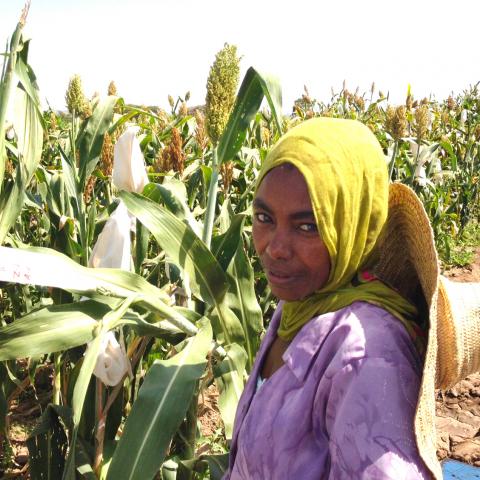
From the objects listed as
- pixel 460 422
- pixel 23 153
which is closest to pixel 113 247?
pixel 23 153

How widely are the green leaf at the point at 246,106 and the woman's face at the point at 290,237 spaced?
500 millimetres

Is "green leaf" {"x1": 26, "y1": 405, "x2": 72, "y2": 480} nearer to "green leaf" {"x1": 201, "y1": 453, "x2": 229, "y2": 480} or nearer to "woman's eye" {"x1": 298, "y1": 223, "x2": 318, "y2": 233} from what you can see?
"green leaf" {"x1": 201, "y1": 453, "x2": 229, "y2": 480}

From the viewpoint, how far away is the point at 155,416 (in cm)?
105

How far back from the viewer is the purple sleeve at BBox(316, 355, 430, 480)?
674 millimetres

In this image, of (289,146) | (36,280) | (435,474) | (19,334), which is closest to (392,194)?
(289,146)

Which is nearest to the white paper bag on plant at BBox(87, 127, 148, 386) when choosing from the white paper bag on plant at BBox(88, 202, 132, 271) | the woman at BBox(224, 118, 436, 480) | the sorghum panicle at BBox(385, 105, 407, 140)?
the white paper bag on plant at BBox(88, 202, 132, 271)

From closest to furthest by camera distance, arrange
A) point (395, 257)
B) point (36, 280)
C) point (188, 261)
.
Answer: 1. point (36, 280)
2. point (395, 257)
3. point (188, 261)

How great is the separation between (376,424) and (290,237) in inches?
12.4

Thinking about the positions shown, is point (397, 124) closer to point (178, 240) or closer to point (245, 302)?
point (245, 302)

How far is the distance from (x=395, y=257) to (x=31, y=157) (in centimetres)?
94

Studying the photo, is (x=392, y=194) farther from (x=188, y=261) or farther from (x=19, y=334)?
(x=19, y=334)

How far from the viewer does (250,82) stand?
144 cm

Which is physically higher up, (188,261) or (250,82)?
(250,82)

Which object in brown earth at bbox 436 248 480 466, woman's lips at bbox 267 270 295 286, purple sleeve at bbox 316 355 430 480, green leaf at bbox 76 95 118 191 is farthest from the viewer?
brown earth at bbox 436 248 480 466
